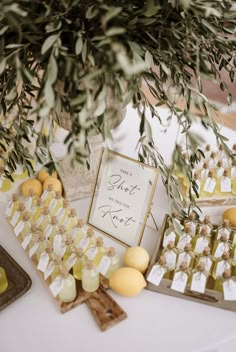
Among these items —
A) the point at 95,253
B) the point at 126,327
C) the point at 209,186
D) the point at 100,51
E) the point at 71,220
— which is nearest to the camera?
the point at 100,51

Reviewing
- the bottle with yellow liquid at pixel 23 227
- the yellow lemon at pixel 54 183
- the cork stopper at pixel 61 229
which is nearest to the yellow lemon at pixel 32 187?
the yellow lemon at pixel 54 183

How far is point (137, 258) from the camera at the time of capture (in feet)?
3.81

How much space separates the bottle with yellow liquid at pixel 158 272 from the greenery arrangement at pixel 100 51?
224 mm

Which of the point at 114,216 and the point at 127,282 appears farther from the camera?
the point at 114,216

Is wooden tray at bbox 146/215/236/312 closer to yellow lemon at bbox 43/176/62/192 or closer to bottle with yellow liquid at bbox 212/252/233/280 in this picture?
bottle with yellow liquid at bbox 212/252/233/280

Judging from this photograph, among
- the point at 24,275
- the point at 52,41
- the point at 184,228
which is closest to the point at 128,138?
the point at 184,228

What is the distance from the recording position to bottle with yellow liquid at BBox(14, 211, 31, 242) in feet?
4.17

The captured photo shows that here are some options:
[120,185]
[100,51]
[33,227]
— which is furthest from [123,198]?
[100,51]

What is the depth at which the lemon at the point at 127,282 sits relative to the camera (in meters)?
1.10

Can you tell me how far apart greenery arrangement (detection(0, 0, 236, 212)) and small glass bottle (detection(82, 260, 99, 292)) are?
0.98ft

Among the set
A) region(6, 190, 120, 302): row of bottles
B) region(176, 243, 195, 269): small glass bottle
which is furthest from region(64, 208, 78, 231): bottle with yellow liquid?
region(176, 243, 195, 269): small glass bottle

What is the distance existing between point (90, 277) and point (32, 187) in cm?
46

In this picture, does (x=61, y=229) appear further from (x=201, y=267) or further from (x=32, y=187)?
(x=201, y=267)

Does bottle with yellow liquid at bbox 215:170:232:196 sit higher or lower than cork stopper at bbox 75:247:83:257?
lower
